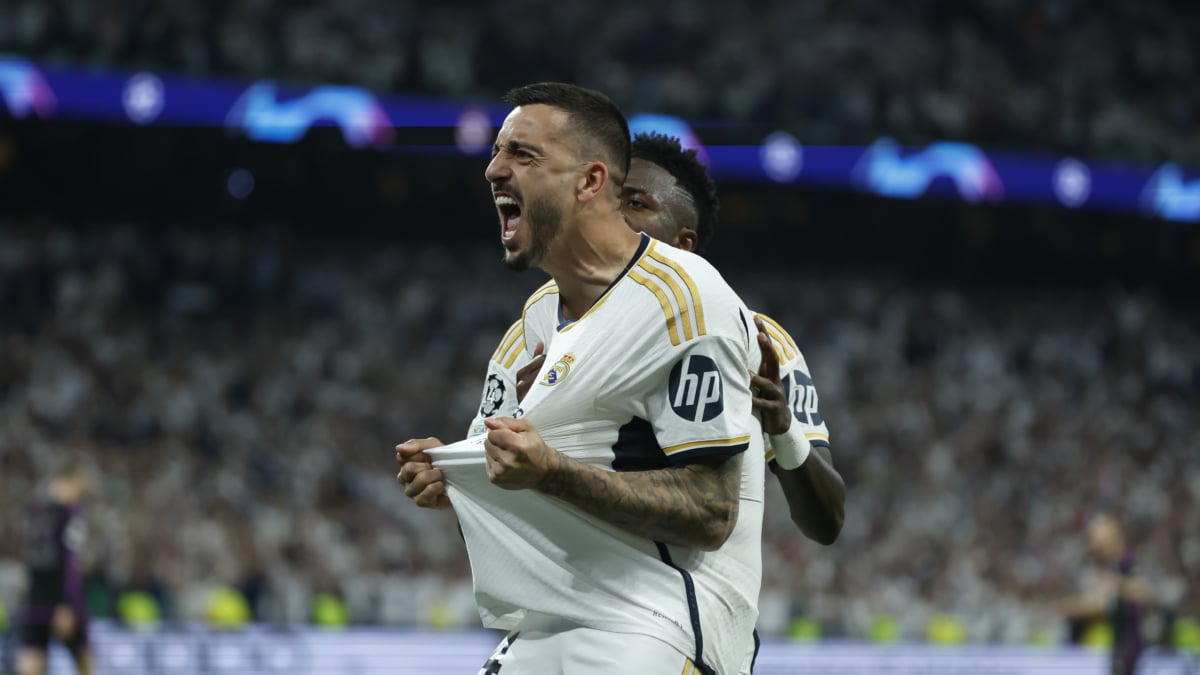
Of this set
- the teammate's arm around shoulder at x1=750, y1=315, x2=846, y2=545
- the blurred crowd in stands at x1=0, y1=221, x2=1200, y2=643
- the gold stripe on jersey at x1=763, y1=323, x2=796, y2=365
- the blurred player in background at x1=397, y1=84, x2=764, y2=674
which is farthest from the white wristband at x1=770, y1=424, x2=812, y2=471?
the blurred crowd in stands at x1=0, y1=221, x2=1200, y2=643

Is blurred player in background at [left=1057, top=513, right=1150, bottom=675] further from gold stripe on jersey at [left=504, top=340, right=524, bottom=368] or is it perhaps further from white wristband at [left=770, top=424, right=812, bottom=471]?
gold stripe on jersey at [left=504, top=340, right=524, bottom=368]

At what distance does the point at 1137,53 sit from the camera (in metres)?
24.6

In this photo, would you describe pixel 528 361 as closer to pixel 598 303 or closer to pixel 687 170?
pixel 598 303

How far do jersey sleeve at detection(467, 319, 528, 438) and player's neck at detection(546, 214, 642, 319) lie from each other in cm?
31

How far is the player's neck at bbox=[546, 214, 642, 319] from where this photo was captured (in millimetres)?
3119

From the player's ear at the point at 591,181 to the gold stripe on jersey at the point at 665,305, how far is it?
200 mm

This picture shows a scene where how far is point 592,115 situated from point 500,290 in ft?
54.6

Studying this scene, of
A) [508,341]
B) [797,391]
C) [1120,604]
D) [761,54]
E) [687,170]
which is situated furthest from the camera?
[761,54]

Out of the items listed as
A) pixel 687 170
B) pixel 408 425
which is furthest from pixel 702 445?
pixel 408 425

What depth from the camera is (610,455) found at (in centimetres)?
298

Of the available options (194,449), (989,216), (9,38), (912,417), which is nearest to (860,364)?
(912,417)

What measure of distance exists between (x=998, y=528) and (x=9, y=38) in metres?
13.1

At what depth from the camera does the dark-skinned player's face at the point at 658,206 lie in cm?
415

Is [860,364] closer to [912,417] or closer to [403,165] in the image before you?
[912,417]
